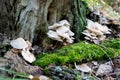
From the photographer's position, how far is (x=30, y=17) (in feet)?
9.34

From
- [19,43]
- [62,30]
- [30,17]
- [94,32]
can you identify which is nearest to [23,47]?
[19,43]

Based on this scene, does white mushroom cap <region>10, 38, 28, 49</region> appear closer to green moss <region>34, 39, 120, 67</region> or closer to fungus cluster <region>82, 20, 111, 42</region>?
green moss <region>34, 39, 120, 67</region>

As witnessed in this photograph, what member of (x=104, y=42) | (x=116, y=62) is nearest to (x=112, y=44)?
(x=104, y=42)

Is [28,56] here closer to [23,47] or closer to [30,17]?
[23,47]

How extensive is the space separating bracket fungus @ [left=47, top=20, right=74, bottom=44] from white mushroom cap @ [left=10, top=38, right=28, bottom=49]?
35 cm

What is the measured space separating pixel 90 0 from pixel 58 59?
2.35 metres

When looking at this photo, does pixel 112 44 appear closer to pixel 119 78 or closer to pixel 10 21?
pixel 119 78

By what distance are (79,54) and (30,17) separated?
638 millimetres

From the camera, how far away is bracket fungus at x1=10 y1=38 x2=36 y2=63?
257 centimetres

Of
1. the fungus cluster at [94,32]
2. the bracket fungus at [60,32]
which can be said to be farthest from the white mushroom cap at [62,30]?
the fungus cluster at [94,32]

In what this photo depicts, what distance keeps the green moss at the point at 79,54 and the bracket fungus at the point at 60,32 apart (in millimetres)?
112

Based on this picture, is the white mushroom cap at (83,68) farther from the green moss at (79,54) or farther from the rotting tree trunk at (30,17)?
the rotting tree trunk at (30,17)

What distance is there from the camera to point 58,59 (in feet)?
8.62

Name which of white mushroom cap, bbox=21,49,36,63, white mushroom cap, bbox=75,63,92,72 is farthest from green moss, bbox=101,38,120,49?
white mushroom cap, bbox=21,49,36,63
